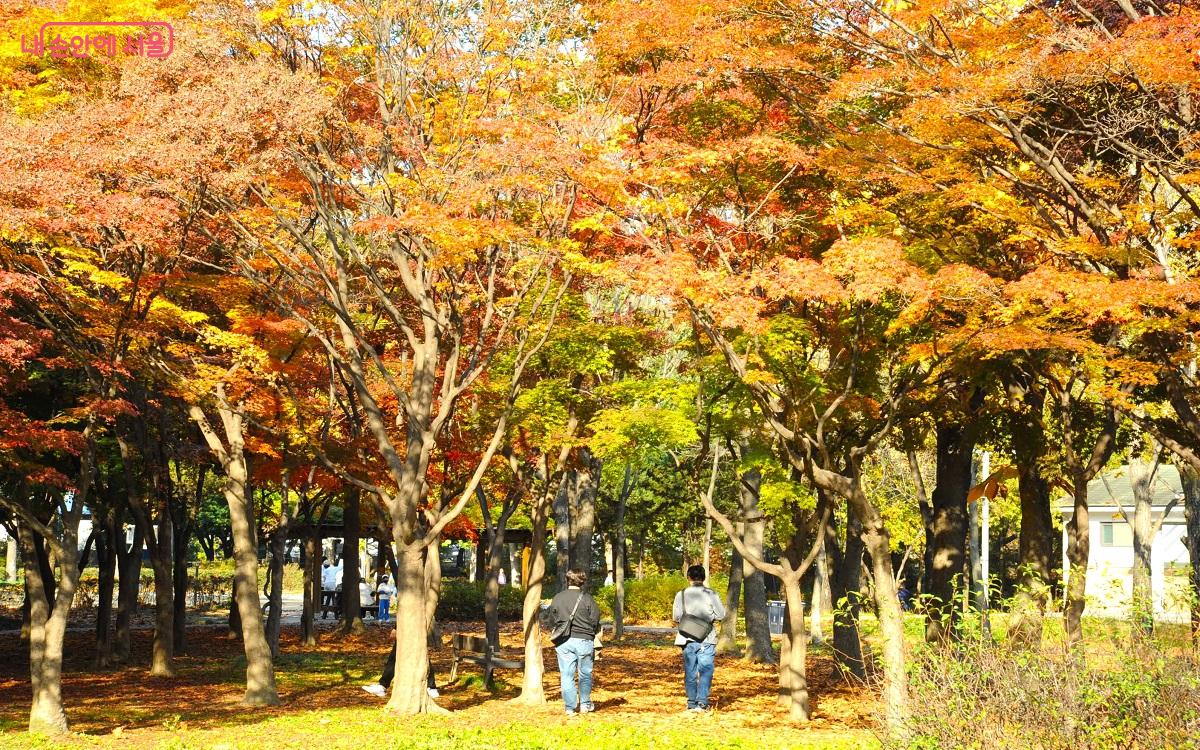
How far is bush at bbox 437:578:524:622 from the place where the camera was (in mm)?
37219

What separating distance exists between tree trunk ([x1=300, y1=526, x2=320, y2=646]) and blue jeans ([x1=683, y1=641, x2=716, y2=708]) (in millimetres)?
13939

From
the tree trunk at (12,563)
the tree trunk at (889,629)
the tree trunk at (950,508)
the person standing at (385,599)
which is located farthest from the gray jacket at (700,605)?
the tree trunk at (12,563)

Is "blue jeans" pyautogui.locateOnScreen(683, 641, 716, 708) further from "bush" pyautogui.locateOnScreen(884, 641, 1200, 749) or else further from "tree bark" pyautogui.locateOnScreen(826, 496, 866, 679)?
"bush" pyautogui.locateOnScreen(884, 641, 1200, 749)

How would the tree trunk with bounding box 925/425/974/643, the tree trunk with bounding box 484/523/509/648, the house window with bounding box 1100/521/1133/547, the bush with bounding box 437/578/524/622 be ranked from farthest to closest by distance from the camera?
the house window with bounding box 1100/521/1133/547
the bush with bounding box 437/578/524/622
the tree trunk with bounding box 484/523/509/648
the tree trunk with bounding box 925/425/974/643

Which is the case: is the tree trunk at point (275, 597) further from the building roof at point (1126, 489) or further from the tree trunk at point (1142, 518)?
the building roof at point (1126, 489)

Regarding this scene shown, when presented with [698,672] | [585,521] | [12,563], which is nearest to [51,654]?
[698,672]

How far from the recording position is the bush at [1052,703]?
740 centimetres

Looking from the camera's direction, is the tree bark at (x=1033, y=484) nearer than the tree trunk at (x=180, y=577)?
Yes

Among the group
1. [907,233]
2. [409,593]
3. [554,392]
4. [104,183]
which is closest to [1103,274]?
[907,233]

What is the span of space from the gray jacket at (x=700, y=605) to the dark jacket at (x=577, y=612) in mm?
1054

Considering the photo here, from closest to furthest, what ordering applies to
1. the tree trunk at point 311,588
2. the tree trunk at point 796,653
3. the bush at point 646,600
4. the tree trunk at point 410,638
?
the tree trunk at point 410,638 < the tree trunk at point 796,653 < the tree trunk at point 311,588 < the bush at point 646,600

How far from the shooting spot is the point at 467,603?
37.9 metres

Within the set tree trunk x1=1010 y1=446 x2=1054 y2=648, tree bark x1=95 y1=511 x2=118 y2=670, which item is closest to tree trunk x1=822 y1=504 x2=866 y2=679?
tree trunk x1=1010 y1=446 x2=1054 y2=648

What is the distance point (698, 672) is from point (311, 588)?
1539 centimetres
